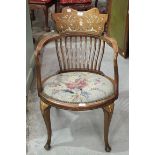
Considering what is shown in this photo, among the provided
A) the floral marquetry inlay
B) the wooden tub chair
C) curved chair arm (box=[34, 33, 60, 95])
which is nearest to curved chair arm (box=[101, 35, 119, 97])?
the wooden tub chair

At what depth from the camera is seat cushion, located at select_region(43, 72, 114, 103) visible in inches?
69.2

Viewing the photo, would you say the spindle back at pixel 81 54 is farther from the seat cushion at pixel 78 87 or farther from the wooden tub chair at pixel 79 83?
the seat cushion at pixel 78 87

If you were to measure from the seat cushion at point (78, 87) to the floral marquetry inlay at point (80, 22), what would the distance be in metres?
0.33

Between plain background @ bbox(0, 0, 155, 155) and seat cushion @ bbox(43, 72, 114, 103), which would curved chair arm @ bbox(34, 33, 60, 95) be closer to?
seat cushion @ bbox(43, 72, 114, 103)

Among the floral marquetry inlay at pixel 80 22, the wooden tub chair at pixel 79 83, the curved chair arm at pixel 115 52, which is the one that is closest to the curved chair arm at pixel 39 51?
the wooden tub chair at pixel 79 83

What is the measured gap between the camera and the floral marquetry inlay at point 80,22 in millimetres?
2049

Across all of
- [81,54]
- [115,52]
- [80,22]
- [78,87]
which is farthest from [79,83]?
[81,54]

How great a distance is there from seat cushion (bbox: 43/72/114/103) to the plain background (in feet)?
1.07

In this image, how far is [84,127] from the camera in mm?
2193
